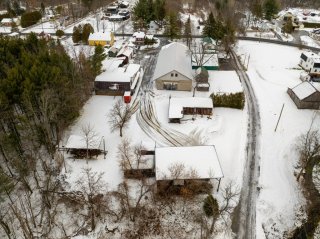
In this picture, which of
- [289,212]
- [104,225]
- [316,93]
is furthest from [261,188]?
[316,93]

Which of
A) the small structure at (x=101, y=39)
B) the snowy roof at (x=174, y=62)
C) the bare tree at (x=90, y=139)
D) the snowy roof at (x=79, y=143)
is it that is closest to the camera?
the bare tree at (x=90, y=139)

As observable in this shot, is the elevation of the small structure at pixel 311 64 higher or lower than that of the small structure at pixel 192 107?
higher

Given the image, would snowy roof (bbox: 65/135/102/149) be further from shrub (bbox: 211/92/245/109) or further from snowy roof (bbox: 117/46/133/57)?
snowy roof (bbox: 117/46/133/57)

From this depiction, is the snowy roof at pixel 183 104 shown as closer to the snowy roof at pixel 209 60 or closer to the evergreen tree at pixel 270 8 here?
the snowy roof at pixel 209 60

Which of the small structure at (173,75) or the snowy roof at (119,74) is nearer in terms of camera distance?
the snowy roof at (119,74)

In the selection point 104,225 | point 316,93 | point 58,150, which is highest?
point 316,93

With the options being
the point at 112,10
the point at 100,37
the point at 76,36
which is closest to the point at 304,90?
the point at 100,37

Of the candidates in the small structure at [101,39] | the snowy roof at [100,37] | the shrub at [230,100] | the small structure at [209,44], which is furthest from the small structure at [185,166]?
the snowy roof at [100,37]

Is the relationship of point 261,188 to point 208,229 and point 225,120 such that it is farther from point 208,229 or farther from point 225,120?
point 225,120
